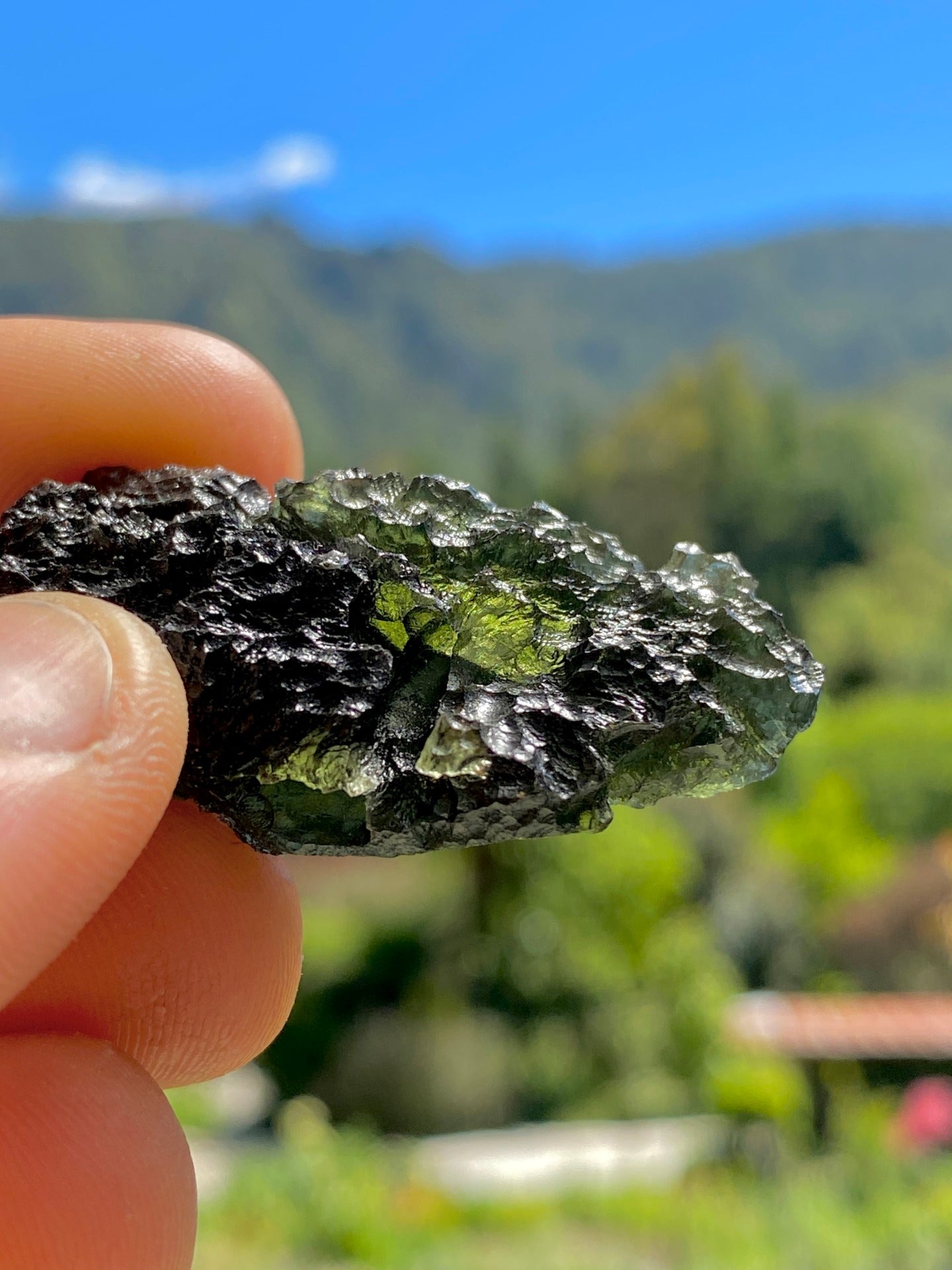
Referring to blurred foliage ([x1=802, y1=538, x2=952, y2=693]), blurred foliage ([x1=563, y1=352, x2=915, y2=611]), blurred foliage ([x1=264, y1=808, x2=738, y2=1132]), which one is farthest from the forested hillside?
blurred foliage ([x1=264, y1=808, x2=738, y2=1132])

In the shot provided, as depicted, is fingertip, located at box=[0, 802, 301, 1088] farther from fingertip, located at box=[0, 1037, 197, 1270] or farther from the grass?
the grass

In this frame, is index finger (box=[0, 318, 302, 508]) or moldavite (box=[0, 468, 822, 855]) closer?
moldavite (box=[0, 468, 822, 855])

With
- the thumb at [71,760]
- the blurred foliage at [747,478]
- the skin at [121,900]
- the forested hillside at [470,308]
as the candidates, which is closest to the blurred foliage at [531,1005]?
the skin at [121,900]

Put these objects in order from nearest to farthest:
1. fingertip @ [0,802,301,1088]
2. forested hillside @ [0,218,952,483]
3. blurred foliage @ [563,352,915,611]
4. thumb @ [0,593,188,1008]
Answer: thumb @ [0,593,188,1008], fingertip @ [0,802,301,1088], blurred foliage @ [563,352,915,611], forested hillside @ [0,218,952,483]

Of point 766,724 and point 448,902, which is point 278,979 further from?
point 448,902

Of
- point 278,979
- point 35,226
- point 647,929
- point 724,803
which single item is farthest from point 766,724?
point 35,226

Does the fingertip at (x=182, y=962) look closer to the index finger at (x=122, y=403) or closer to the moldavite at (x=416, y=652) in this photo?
the moldavite at (x=416, y=652)

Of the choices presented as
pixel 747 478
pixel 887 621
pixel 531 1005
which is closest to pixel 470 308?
pixel 747 478
